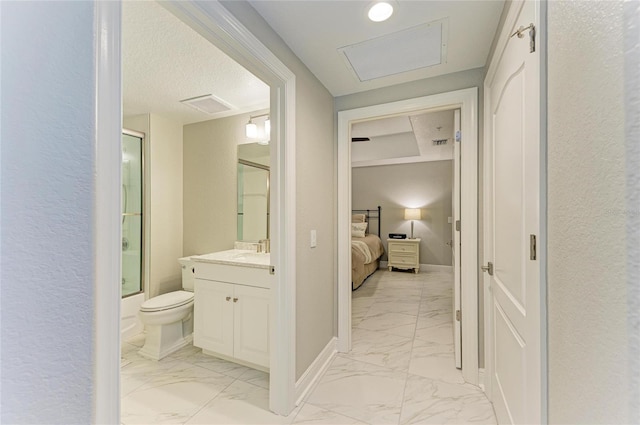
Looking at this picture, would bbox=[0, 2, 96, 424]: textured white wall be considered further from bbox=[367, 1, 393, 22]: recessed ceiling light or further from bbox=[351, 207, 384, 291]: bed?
bbox=[351, 207, 384, 291]: bed

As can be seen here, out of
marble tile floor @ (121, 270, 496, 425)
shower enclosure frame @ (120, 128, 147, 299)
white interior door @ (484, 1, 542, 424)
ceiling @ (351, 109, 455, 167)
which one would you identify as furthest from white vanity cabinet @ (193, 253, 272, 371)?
ceiling @ (351, 109, 455, 167)

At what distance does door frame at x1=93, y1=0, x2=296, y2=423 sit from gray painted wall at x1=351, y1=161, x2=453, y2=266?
15.6ft

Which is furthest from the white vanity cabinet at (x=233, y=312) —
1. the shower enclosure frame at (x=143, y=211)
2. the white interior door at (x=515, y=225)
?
the white interior door at (x=515, y=225)

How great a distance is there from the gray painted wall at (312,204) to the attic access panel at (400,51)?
1.18ft

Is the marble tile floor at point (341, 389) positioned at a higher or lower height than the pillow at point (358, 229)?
lower

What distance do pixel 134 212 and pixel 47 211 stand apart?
2.67 m

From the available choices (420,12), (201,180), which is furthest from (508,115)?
(201,180)

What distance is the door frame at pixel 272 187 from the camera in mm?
666

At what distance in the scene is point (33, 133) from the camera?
0.56 meters

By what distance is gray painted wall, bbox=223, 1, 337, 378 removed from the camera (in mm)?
1704

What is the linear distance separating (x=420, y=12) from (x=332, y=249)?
1691 millimetres

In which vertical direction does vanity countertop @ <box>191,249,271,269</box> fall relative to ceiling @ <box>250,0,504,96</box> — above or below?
below

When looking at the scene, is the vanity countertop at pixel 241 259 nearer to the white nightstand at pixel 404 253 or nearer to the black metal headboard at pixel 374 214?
the white nightstand at pixel 404 253

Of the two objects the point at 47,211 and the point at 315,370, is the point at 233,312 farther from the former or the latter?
the point at 47,211
